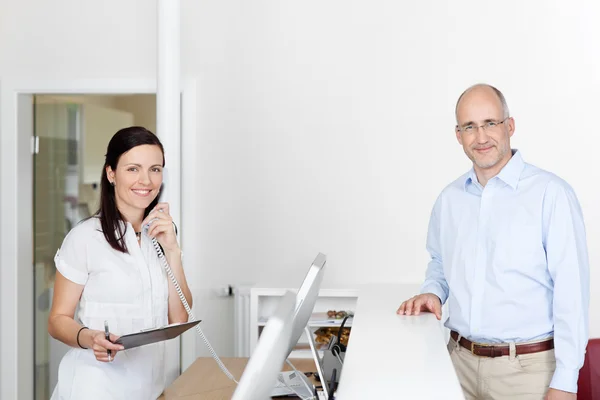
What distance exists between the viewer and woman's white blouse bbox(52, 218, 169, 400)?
8.36 ft

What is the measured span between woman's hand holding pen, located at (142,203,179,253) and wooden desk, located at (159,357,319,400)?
595 mm

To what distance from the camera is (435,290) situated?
8.23 feet

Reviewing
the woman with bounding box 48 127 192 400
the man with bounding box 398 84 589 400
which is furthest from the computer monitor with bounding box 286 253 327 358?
the woman with bounding box 48 127 192 400

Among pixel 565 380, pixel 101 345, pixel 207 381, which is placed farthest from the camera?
pixel 207 381

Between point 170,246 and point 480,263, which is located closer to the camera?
point 480,263

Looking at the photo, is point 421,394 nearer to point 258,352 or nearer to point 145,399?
point 258,352

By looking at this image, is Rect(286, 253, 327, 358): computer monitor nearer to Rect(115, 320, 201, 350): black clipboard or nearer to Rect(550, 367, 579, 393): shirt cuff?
Rect(115, 320, 201, 350): black clipboard

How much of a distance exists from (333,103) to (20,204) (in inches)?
75.7

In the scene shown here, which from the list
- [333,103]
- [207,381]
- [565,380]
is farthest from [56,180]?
[565,380]

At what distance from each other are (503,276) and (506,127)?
0.45 meters

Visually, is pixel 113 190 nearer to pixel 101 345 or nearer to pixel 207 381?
pixel 101 345

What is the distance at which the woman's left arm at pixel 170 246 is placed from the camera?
2.68 meters

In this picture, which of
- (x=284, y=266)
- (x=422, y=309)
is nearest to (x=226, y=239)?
(x=284, y=266)

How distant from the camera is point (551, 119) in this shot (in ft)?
13.6
